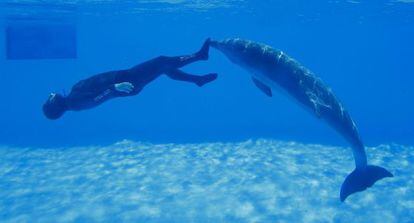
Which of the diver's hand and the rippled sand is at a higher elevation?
the diver's hand

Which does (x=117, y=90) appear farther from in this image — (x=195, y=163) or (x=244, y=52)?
(x=195, y=163)

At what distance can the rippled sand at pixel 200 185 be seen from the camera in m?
13.2

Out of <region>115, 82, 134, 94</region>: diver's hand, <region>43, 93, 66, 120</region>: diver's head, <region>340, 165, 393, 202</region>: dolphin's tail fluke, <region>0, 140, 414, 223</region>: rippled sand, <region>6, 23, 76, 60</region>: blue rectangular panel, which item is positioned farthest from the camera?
<region>6, 23, 76, 60</region>: blue rectangular panel

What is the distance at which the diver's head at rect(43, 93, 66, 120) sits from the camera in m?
8.02

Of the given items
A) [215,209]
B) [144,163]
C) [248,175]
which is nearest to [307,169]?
[248,175]

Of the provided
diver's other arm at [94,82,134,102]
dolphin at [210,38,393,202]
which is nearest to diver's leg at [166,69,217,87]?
dolphin at [210,38,393,202]

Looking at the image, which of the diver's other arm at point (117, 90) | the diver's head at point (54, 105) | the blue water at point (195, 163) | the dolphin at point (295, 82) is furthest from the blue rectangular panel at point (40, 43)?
the dolphin at point (295, 82)

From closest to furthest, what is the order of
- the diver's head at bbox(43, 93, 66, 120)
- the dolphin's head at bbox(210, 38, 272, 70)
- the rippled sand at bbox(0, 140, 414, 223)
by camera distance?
1. the diver's head at bbox(43, 93, 66, 120)
2. the dolphin's head at bbox(210, 38, 272, 70)
3. the rippled sand at bbox(0, 140, 414, 223)

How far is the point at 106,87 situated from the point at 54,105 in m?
1.07

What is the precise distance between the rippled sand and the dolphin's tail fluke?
340cm

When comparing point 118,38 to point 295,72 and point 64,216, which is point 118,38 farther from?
point 295,72

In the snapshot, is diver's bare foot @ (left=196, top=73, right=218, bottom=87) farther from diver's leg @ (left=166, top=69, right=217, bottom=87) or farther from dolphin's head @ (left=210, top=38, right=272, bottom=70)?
dolphin's head @ (left=210, top=38, right=272, bottom=70)

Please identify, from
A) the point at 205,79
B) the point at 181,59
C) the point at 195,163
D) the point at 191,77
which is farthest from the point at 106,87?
the point at 195,163

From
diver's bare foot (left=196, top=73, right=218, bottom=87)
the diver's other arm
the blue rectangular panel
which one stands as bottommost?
the diver's other arm
